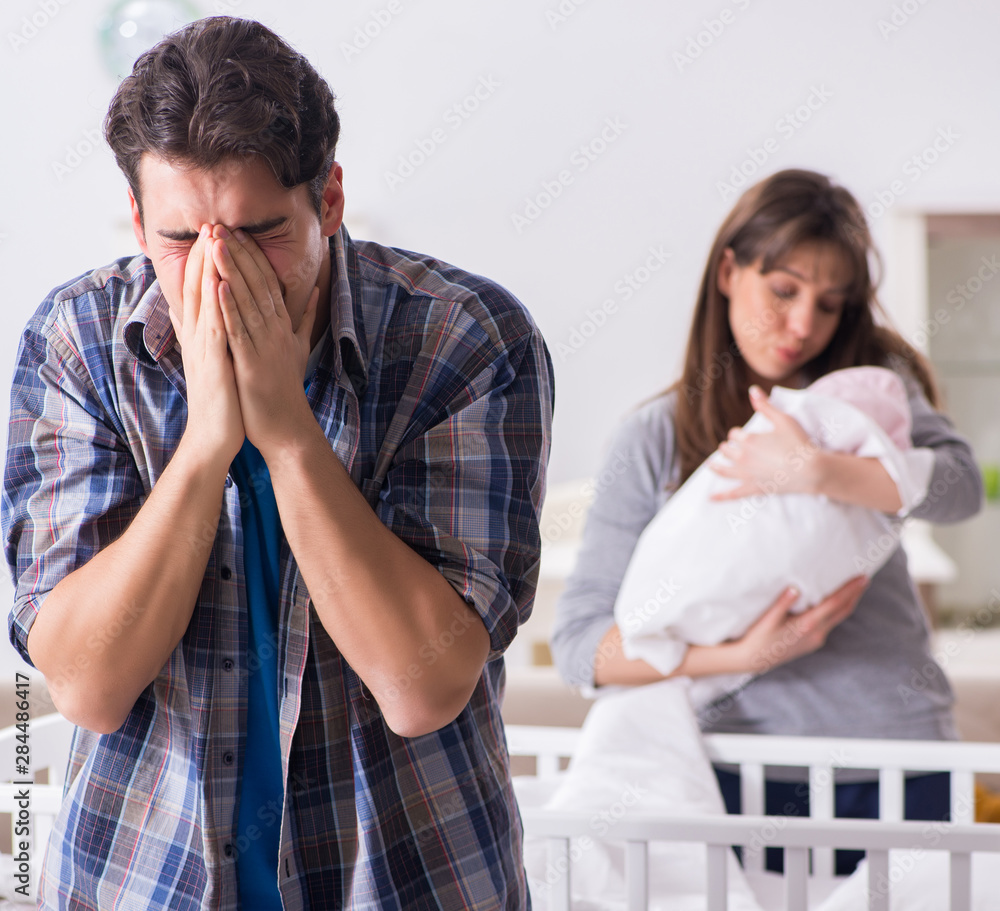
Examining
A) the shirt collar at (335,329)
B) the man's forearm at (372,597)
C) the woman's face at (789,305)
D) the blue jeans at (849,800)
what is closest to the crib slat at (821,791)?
the blue jeans at (849,800)

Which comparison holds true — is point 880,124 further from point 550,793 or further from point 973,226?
point 550,793

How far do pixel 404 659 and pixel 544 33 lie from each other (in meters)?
2.67

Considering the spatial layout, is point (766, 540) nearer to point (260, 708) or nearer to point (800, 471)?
point (800, 471)

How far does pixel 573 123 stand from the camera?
9.58ft

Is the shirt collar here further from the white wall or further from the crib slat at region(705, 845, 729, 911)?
the white wall

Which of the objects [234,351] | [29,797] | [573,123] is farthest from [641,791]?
[573,123]

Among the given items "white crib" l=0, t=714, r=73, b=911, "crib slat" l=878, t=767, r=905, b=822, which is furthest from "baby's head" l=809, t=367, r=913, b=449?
"white crib" l=0, t=714, r=73, b=911

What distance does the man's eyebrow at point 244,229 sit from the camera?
687 millimetres

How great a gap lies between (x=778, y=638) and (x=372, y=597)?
2.31 ft

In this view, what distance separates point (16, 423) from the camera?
29.6 inches

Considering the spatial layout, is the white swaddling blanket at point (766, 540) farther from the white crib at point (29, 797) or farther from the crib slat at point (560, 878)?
the white crib at point (29, 797)

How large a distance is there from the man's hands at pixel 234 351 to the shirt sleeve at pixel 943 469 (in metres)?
0.92

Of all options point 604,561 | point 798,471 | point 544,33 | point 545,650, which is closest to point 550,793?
point 604,561

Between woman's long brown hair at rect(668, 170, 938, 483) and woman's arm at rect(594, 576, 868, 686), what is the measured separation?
23 cm
